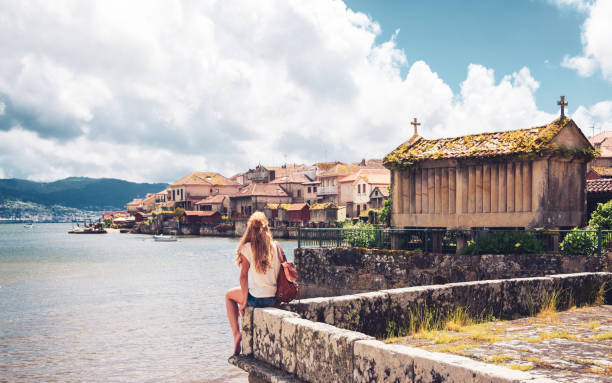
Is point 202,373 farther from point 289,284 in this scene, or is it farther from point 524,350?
point 524,350

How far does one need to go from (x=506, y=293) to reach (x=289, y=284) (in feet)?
16.1

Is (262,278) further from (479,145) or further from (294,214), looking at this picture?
(294,214)

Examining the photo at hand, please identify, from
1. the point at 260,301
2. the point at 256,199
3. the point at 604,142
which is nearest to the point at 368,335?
the point at 260,301

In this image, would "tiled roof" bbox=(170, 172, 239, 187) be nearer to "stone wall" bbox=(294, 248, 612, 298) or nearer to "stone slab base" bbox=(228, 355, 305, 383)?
"stone wall" bbox=(294, 248, 612, 298)

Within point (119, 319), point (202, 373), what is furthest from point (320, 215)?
point (202, 373)

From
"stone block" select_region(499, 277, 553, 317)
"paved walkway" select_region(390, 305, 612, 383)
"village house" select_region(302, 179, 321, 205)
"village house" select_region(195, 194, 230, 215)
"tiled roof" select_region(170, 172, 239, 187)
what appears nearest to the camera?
"paved walkway" select_region(390, 305, 612, 383)

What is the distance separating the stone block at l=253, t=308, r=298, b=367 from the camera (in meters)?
6.68

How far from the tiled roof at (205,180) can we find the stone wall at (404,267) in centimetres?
11850

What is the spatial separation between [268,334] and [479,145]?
17485 mm

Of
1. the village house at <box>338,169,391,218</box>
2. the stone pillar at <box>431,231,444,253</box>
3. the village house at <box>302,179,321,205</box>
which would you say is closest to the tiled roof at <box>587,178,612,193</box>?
the stone pillar at <box>431,231,444,253</box>

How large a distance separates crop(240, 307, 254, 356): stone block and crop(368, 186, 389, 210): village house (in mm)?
85227

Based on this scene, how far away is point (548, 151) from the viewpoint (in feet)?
64.4

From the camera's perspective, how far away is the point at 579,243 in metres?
17.5

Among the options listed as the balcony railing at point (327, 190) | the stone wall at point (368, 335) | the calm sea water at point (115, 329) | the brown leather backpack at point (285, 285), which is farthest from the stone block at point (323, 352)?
the balcony railing at point (327, 190)
